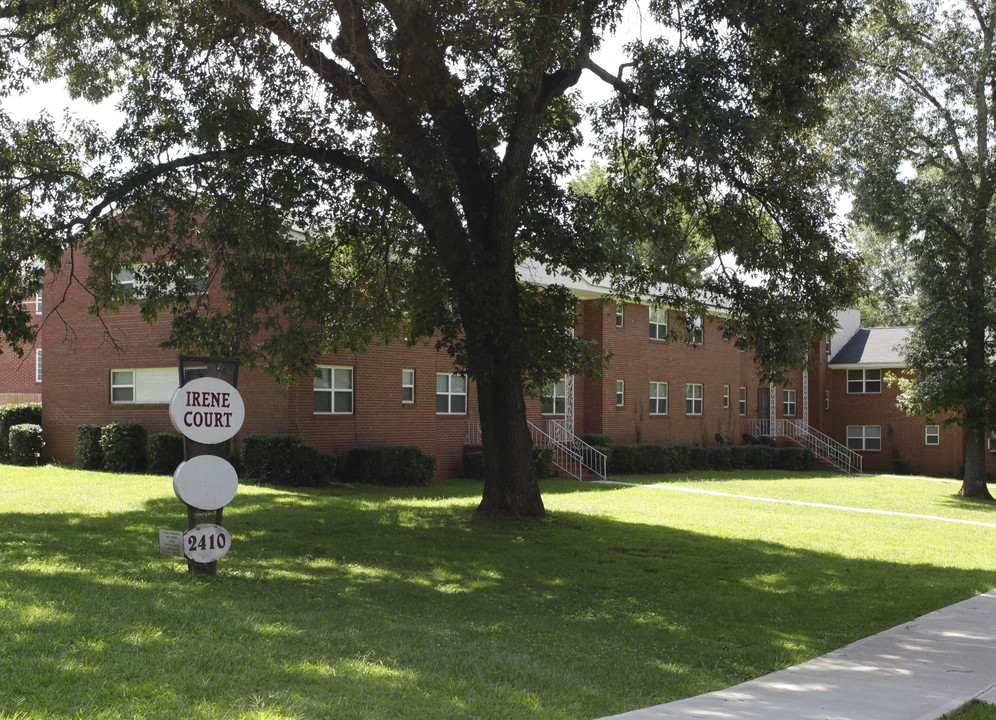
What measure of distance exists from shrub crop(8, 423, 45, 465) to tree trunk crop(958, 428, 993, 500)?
27382mm

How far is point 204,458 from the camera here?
8.95m

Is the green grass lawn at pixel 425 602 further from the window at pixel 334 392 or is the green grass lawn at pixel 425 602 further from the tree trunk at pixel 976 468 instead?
the tree trunk at pixel 976 468

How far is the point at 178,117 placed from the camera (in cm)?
1398

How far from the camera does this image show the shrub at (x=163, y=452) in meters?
22.9

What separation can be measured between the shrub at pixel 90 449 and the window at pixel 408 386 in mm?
8169

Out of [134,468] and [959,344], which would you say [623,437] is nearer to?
[959,344]

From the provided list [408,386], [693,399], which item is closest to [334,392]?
[408,386]

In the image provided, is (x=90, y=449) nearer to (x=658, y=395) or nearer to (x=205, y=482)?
(x=205, y=482)

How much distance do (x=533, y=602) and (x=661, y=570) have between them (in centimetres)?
294

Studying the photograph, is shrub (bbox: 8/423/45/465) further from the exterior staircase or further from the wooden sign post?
the exterior staircase

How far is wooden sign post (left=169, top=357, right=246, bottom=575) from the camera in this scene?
28.8 ft

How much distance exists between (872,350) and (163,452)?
34.3m

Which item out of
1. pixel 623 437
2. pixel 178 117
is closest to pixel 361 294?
pixel 178 117

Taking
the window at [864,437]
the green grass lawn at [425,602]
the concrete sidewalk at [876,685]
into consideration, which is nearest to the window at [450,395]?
the green grass lawn at [425,602]
